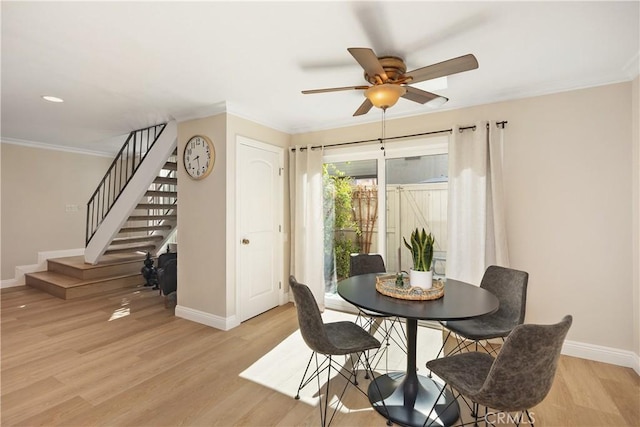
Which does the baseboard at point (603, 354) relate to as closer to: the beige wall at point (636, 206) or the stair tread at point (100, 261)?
the beige wall at point (636, 206)

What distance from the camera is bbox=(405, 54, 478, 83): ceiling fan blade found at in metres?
1.71

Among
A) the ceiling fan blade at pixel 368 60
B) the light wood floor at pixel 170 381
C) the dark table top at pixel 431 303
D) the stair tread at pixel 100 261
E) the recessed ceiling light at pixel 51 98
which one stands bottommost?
the light wood floor at pixel 170 381

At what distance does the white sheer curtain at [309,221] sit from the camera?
395 centimetres

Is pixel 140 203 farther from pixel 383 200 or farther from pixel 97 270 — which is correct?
pixel 383 200

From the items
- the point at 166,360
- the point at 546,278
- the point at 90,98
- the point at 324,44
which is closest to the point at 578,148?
the point at 546,278

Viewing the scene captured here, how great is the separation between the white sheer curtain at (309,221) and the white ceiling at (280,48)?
2.77 feet

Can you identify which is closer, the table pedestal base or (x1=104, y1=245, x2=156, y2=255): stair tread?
the table pedestal base

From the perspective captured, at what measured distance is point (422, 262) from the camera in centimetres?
207

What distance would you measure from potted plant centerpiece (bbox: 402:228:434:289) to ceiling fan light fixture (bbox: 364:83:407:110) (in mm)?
945

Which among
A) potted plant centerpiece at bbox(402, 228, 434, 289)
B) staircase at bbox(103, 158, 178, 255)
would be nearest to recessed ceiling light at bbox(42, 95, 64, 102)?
staircase at bbox(103, 158, 178, 255)

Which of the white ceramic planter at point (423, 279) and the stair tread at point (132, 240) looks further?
the stair tread at point (132, 240)

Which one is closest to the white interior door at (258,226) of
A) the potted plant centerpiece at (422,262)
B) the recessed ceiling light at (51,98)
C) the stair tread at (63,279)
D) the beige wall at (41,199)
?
the recessed ceiling light at (51,98)

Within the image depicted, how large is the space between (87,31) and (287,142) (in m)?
2.57

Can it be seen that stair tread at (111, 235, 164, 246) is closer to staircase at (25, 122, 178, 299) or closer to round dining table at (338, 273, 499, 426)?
staircase at (25, 122, 178, 299)
